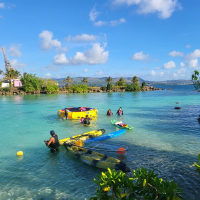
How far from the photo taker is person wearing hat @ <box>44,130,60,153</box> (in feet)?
39.0

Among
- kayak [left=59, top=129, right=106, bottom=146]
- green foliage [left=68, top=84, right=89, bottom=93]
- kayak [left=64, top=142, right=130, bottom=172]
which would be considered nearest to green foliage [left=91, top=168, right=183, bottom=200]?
kayak [left=64, top=142, right=130, bottom=172]

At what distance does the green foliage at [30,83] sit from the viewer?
94000 mm

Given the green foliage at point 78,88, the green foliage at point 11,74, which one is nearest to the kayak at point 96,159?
the green foliage at point 78,88

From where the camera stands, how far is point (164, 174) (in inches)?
361

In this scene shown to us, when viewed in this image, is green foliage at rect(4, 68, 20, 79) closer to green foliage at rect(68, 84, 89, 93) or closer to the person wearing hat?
green foliage at rect(68, 84, 89, 93)

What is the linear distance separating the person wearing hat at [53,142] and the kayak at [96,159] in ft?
2.18

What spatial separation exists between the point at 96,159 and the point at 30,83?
9402cm

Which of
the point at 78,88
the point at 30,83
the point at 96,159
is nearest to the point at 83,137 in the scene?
the point at 96,159

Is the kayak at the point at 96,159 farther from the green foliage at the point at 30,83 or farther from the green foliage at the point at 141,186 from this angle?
the green foliage at the point at 30,83

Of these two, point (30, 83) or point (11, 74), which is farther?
point (11, 74)

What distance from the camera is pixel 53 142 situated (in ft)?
39.3

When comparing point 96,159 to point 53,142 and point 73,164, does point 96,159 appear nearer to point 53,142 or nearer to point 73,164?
point 73,164

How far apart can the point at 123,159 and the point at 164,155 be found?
2.93 metres

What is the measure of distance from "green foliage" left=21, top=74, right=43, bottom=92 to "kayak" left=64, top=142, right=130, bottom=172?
296 ft
